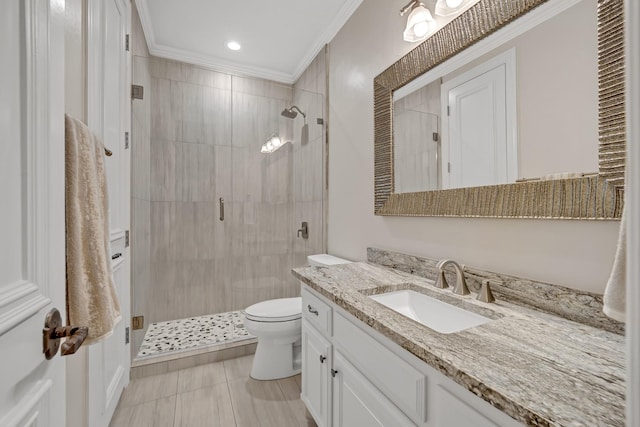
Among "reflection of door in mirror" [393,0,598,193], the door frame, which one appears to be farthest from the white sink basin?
the door frame

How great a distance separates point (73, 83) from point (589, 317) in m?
1.83

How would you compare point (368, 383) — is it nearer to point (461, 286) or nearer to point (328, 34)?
point (461, 286)

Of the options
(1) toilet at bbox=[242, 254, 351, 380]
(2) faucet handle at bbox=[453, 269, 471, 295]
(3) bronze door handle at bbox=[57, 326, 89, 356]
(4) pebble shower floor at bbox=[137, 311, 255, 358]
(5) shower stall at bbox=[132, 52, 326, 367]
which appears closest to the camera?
(3) bronze door handle at bbox=[57, 326, 89, 356]

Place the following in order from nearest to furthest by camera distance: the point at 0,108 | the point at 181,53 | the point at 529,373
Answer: the point at 0,108, the point at 529,373, the point at 181,53

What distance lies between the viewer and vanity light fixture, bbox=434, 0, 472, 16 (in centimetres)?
123

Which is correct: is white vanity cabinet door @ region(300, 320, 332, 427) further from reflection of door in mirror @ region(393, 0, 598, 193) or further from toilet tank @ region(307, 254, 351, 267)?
reflection of door in mirror @ region(393, 0, 598, 193)

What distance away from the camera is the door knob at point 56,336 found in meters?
0.55

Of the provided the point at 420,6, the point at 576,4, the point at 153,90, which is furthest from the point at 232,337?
the point at 576,4

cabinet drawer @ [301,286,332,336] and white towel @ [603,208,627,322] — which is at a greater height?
white towel @ [603,208,627,322]

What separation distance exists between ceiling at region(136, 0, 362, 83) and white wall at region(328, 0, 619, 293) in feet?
0.77

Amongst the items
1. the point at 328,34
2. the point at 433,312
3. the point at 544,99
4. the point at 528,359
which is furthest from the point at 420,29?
the point at 528,359

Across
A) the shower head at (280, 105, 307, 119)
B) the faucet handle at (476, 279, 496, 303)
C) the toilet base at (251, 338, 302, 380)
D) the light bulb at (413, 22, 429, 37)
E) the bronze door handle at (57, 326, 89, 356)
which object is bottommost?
the toilet base at (251, 338, 302, 380)

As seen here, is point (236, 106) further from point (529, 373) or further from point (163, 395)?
point (529, 373)

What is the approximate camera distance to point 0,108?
1.49ft
